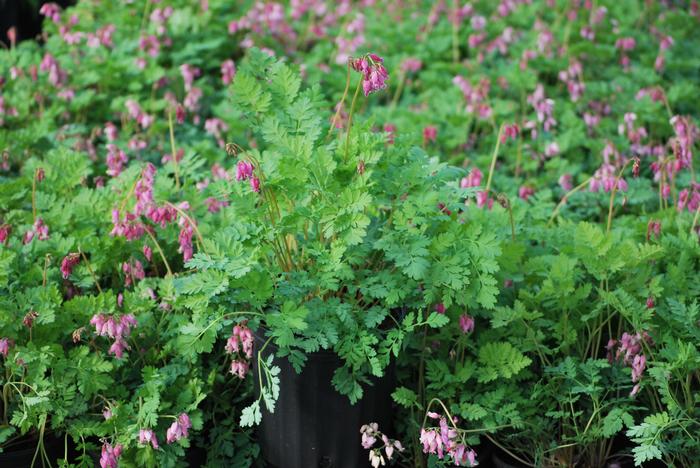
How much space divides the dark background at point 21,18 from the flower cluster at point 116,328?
4.85 metres

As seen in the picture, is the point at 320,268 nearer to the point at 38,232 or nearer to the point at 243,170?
the point at 243,170

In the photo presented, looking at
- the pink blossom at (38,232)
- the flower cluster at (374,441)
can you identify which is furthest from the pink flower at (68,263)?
the flower cluster at (374,441)

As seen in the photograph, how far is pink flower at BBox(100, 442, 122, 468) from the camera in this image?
2.89 m

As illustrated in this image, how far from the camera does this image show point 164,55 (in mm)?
6191

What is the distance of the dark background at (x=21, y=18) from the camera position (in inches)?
284

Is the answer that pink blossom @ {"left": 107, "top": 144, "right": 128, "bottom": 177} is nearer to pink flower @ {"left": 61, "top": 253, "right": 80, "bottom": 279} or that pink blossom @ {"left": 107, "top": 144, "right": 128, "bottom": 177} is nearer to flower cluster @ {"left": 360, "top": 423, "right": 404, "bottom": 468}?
pink flower @ {"left": 61, "top": 253, "right": 80, "bottom": 279}

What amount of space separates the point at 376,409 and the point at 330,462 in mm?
248

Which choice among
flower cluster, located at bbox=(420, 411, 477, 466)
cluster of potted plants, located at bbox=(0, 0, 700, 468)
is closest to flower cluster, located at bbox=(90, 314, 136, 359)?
cluster of potted plants, located at bbox=(0, 0, 700, 468)

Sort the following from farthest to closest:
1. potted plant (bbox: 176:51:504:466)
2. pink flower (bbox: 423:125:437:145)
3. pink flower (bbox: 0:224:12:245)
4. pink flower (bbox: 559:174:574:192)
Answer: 1. pink flower (bbox: 423:125:437:145)
2. pink flower (bbox: 559:174:574:192)
3. pink flower (bbox: 0:224:12:245)
4. potted plant (bbox: 176:51:504:466)

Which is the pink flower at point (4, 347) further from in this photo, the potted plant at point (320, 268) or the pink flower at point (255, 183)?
the pink flower at point (255, 183)

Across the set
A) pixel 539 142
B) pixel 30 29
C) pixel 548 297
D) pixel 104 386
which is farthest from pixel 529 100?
pixel 30 29

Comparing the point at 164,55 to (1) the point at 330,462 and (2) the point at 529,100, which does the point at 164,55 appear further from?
(1) the point at 330,462

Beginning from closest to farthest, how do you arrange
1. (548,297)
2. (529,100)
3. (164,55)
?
(548,297) → (529,100) → (164,55)

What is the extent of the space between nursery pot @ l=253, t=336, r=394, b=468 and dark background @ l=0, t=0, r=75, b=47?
17.2ft
